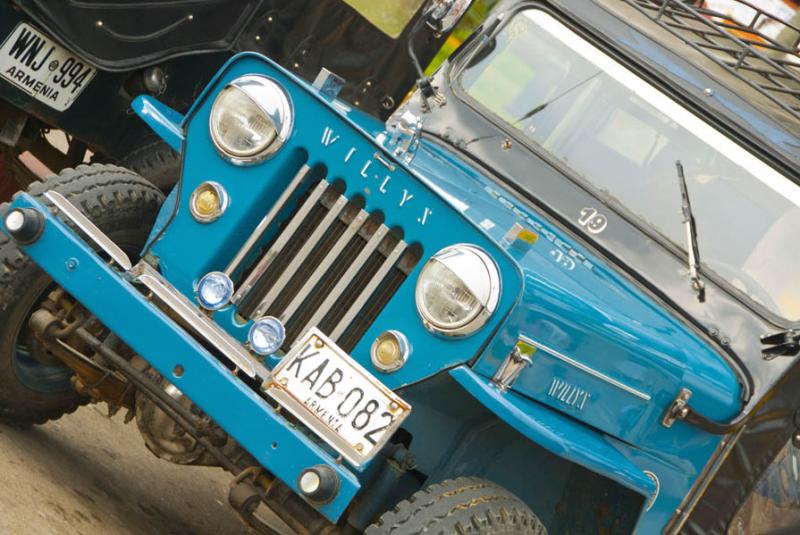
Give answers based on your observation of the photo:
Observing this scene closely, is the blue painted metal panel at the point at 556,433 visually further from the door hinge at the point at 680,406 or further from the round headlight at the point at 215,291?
the round headlight at the point at 215,291

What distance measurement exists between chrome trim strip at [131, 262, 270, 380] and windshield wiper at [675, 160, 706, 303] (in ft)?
5.16

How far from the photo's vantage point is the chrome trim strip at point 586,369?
13.4 feet

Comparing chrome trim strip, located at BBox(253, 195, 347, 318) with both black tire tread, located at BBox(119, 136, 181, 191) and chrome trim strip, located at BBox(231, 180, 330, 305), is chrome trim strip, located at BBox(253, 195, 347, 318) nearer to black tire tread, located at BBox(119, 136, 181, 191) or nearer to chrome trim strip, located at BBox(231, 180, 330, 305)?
chrome trim strip, located at BBox(231, 180, 330, 305)

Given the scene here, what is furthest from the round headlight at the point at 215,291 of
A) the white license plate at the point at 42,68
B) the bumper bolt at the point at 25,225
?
the white license plate at the point at 42,68

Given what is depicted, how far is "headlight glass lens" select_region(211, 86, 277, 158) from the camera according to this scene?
433cm

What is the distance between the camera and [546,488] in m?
4.53

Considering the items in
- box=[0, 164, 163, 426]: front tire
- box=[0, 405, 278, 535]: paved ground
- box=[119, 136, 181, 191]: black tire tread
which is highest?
box=[119, 136, 181, 191]: black tire tread

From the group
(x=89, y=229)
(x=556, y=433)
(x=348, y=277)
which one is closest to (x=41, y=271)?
(x=89, y=229)

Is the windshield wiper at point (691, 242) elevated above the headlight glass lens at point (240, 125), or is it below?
above

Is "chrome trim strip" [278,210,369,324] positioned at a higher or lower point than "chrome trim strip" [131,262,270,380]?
higher

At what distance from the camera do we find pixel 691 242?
4.75 metres

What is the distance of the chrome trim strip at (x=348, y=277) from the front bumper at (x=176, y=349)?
281 millimetres

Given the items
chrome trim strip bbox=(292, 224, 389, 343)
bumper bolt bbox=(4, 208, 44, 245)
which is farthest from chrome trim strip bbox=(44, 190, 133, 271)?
chrome trim strip bbox=(292, 224, 389, 343)

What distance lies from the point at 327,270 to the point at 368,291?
0.18 m
